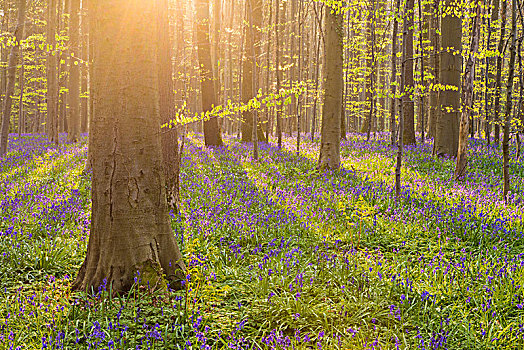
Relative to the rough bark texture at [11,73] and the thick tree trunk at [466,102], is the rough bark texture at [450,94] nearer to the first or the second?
the thick tree trunk at [466,102]

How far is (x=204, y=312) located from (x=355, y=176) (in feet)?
22.8

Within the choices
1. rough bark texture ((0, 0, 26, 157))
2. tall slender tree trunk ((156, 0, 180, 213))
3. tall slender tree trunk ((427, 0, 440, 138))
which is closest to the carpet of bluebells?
tall slender tree trunk ((156, 0, 180, 213))

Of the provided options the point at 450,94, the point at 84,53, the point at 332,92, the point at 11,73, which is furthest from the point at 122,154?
the point at 84,53

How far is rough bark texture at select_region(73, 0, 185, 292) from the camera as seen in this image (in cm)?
384

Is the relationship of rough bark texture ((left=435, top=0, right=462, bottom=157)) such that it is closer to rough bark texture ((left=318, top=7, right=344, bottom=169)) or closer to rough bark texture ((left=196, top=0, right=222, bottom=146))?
rough bark texture ((left=318, top=7, right=344, bottom=169))

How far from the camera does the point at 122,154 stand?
3.85 meters

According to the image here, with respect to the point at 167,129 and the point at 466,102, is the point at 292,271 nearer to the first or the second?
the point at 167,129

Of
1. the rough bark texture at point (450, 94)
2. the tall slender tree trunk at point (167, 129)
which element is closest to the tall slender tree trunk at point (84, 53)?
the tall slender tree trunk at point (167, 129)

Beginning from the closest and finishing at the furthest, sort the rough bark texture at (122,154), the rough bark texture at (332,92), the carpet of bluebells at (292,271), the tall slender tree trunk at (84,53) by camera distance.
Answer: the carpet of bluebells at (292,271) → the rough bark texture at (122,154) → the rough bark texture at (332,92) → the tall slender tree trunk at (84,53)

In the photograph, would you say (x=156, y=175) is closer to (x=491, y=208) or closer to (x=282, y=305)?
(x=282, y=305)

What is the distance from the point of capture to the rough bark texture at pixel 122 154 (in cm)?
384

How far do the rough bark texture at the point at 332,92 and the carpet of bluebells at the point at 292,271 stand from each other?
5.78 ft

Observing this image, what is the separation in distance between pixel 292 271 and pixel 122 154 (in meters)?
2.37

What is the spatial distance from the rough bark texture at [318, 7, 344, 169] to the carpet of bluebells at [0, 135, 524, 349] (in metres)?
1.76
